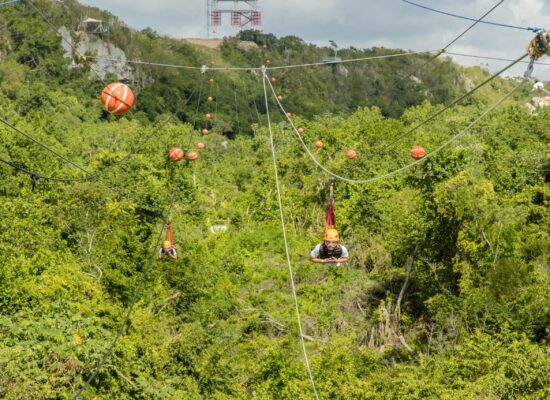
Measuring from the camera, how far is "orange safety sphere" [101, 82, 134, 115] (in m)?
12.2

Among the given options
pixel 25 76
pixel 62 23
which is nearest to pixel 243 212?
pixel 25 76

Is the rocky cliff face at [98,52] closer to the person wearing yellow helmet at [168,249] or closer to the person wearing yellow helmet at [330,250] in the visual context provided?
the person wearing yellow helmet at [168,249]

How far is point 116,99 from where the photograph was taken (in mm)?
12180

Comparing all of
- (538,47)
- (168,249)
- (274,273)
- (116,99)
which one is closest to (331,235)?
(116,99)

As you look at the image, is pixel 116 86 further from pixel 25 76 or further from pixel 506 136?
pixel 25 76

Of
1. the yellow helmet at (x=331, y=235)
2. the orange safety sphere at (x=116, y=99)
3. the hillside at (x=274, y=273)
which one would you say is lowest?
the hillside at (x=274, y=273)

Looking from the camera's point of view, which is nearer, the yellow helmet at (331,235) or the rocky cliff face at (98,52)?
the yellow helmet at (331,235)

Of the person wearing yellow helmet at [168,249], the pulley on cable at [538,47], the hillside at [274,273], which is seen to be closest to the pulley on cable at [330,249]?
the hillside at [274,273]

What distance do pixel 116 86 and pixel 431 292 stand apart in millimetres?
15696

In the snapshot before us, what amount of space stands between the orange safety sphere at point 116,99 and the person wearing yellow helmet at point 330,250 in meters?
4.71

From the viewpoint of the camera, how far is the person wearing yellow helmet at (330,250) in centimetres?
1459

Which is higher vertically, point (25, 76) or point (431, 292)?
point (25, 76)

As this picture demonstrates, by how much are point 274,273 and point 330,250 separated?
16224 millimetres

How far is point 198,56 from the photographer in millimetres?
91938
